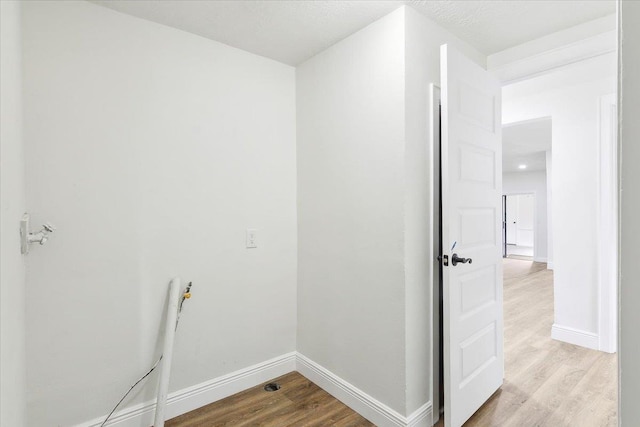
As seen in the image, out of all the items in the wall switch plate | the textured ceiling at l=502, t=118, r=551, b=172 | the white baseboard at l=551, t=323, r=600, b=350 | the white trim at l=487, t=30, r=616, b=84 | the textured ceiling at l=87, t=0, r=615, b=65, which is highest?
the textured ceiling at l=502, t=118, r=551, b=172

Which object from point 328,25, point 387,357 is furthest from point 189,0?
point 387,357

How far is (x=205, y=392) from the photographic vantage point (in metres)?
2.09

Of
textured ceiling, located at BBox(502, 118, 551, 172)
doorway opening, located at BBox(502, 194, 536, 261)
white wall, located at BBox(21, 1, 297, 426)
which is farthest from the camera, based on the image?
doorway opening, located at BBox(502, 194, 536, 261)

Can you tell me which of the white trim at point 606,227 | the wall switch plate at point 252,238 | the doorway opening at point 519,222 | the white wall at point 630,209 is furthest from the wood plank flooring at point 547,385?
the doorway opening at point 519,222

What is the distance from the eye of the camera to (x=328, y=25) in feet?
6.45

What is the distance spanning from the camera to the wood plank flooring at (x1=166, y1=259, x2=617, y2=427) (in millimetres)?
1931

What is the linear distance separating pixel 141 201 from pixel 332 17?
5.10 feet

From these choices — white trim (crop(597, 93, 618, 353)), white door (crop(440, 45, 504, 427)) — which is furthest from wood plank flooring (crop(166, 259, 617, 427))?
white trim (crop(597, 93, 618, 353))

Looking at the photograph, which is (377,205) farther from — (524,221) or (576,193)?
(524,221)

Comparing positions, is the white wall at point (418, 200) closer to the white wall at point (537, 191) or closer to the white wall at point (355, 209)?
the white wall at point (355, 209)

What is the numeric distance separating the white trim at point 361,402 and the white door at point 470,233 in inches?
7.0

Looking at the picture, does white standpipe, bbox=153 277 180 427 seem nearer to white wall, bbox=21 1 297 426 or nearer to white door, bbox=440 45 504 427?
white wall, bbox=21 1 297 426

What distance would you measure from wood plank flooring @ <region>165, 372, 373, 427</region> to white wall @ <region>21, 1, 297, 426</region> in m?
0.20

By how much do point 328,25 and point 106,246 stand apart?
182 centimetres
